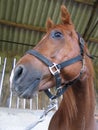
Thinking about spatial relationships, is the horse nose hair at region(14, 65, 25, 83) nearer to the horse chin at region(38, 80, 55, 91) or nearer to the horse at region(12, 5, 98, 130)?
the horse at region(12, 5, 98, 130)

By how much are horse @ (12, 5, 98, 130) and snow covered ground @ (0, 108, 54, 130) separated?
49.7 inches

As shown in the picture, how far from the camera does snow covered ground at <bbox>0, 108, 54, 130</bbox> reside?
118 inches

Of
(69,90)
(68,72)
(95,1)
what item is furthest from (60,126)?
(95,1)

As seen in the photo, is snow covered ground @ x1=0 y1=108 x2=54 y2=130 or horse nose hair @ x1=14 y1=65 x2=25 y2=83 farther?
snow covered ground @ x1=0 y1=108 x2=54 y2=130

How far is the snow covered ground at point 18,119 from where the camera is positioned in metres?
2.99

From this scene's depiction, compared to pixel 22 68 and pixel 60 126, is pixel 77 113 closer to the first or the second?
pixel 60 126

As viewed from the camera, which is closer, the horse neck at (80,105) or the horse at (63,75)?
the horse at (63,75)

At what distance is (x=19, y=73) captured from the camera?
143 cm

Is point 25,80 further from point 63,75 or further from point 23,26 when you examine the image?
point 23,26

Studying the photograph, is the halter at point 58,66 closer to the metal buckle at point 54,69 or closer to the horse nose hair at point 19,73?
the metal buckle at point 54,69

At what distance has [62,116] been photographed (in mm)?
1766

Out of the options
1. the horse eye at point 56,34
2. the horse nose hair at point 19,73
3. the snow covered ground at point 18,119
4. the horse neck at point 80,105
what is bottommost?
the snow covered ground at point 18,119

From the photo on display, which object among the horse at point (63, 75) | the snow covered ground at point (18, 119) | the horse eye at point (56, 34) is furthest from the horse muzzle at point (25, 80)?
the snow covered ground at point (18, 119)

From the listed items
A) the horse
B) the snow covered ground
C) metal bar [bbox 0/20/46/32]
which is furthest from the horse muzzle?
metal bar [bbox 0/20/46/32]
